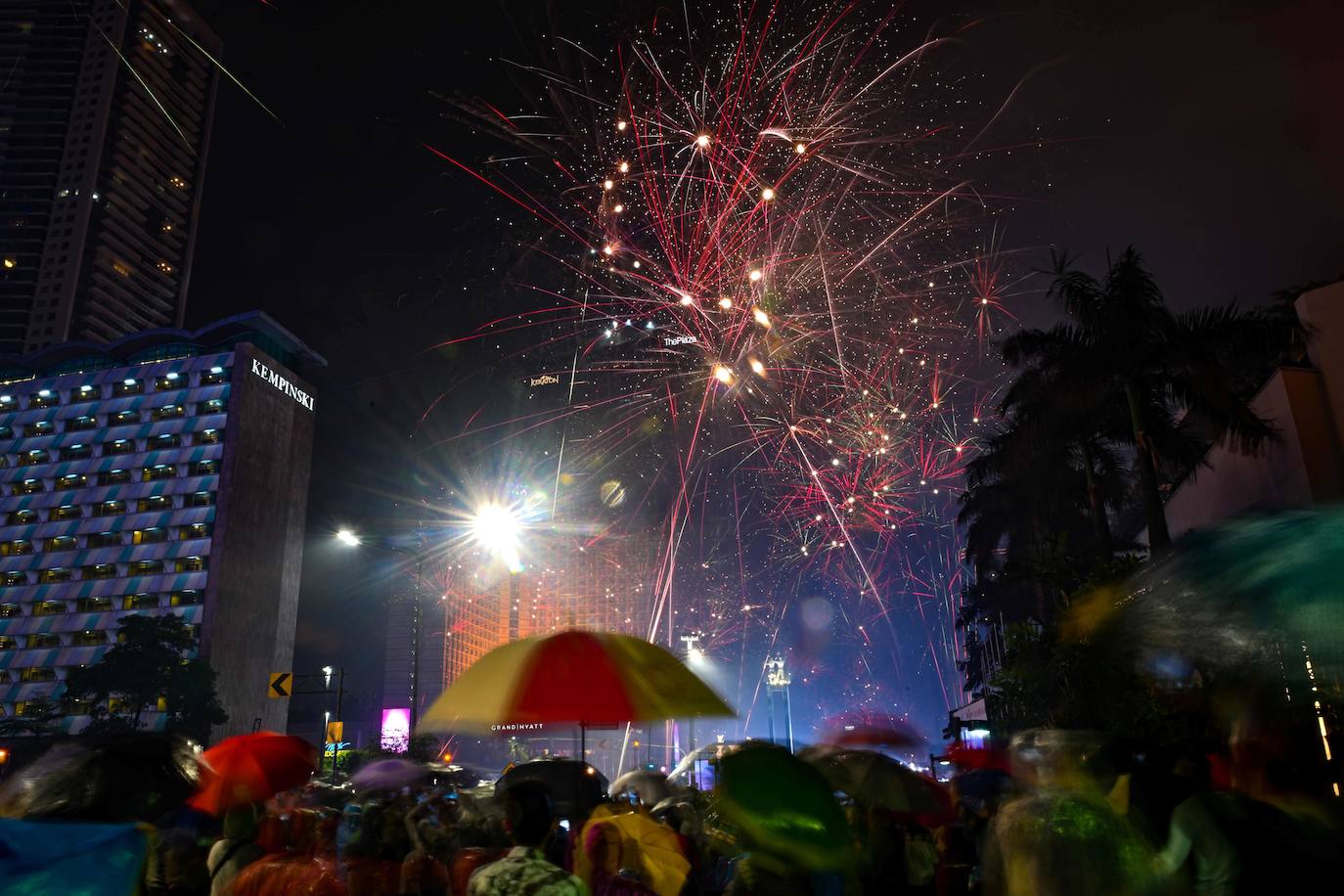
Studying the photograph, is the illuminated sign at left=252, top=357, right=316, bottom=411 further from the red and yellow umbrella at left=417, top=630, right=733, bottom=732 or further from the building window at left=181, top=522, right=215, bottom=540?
the red and yellow umbrella at left=417, top=630, right=733, bottom=732

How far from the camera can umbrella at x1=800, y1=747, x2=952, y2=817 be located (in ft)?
29.2

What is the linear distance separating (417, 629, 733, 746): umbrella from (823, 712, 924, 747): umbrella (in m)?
6.57

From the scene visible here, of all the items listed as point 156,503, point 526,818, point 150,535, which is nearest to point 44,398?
point 156,503

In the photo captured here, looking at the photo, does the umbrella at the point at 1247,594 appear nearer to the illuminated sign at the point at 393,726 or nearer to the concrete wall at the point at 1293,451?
the concrete wall at the point at 1293,451

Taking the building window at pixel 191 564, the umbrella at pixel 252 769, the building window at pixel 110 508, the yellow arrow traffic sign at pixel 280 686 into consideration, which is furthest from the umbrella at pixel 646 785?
the building window at pixel 110 508

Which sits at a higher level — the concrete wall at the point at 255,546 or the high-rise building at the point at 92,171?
the high-rise building at the point at 92,171

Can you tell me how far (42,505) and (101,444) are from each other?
8.42 meters

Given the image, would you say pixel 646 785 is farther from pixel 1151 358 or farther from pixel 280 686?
pixel 1151 358

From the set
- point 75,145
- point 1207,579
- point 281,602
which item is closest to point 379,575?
point 281,602

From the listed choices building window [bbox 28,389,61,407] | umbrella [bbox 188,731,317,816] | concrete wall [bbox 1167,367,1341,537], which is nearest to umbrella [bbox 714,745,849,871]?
umbrella [bbox 188,731,317,816]

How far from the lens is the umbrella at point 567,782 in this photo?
26.9 ft

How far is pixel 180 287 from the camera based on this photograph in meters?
172

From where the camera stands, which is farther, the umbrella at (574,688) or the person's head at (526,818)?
the umbrella at (574,688)

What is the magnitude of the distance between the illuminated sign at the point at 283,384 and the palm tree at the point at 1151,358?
8844 cm
